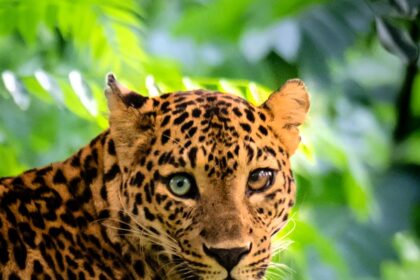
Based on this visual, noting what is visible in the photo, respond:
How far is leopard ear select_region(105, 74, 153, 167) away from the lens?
11.5 feet

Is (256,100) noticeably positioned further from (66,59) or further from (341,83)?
(66,59)

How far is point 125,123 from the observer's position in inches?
139

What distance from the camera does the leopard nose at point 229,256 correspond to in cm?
340

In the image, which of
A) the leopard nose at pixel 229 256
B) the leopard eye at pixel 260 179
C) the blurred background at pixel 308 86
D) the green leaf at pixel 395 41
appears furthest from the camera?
the blurred background at pixel 308 86

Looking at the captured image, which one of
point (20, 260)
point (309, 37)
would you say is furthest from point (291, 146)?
point (309, 37)

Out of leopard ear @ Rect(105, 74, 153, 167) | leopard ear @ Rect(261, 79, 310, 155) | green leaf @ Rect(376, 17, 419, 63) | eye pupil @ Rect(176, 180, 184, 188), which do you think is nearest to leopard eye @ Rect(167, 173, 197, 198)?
eye pupil @ Rect(176, 180, 184, 188)

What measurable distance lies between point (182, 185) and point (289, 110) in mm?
364

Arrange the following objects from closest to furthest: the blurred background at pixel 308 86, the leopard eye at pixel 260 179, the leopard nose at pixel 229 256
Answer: the leopard nose at pixel 229 256 < the leopard eye at pixel 260 179 < the blurred background at pixel 308 86

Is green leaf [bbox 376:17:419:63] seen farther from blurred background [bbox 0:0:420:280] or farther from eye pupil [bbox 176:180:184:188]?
eye pupil [bbox 176:180:184:188]

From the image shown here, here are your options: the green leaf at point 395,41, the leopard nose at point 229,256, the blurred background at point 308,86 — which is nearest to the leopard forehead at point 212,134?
the leopard nose at point 229,256

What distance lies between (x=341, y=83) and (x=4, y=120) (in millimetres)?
3110

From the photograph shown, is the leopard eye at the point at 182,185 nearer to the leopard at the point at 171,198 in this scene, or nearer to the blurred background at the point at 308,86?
the leopard at the point at 171,198

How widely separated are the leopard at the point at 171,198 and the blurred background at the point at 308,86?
25 centimetres

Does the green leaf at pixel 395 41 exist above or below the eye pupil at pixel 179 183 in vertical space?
above
